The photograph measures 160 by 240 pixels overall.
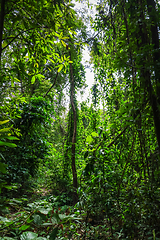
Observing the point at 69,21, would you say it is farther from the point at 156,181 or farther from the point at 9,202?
the point at 156,181

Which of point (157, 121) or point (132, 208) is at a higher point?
point (157, 121)

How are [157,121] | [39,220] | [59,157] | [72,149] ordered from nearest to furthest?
1. [39,220]
2. [157,121]
3. [72,149]
4. [59,157]

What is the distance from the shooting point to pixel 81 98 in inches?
195

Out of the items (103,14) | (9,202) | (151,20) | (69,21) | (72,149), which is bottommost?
(9,202)

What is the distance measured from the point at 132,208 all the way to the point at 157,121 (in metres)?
0.70

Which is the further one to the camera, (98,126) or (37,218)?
(98,126)

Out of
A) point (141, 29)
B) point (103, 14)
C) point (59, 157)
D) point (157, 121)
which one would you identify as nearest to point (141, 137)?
point (157, 121)

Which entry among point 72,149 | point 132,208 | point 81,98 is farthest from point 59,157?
point 132,208

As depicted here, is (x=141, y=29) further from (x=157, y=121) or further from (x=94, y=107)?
(x=94, y=107)

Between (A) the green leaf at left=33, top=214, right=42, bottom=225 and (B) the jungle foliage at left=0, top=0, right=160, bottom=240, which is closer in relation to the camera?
(A) the green leaf at left=33, top=214, right=42, bottom=225

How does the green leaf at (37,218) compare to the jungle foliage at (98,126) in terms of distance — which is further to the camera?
the jungle foliage at (98,126)

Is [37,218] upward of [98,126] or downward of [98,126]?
downward

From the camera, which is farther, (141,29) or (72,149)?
(72,149)

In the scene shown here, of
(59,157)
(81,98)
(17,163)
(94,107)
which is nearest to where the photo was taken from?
(17,163)
